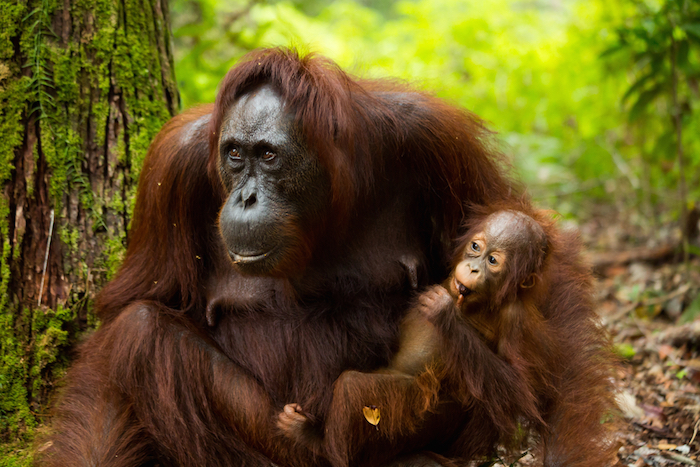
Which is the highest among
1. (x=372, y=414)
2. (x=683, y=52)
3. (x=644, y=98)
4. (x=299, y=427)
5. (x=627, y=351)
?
(x=683, y=52)

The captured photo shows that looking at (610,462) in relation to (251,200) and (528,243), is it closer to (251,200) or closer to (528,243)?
(528,243)

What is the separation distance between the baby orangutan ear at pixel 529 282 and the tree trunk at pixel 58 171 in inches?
88.5

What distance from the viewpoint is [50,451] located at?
3.15 metres

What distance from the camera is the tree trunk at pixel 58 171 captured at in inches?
135

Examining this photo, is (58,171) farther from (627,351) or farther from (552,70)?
(552,70)

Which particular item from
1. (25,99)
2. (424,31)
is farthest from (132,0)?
(424,31)

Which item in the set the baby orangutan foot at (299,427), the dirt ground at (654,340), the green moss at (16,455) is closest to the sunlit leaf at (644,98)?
the dirt ground at (654,340)

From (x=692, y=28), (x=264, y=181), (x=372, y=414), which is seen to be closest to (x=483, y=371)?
(x=372, y=414)

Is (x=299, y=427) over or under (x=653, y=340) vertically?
over

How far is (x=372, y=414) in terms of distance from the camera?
9.44 feet

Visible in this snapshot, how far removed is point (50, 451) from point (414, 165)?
7.40ft

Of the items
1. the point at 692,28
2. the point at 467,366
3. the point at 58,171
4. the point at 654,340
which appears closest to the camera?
the point at 467,366

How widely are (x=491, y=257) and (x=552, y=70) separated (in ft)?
21.5

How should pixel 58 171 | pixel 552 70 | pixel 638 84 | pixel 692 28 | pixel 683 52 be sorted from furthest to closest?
pixel 552 70 → pixel 638 84 → pixel 683 52 → pixel 692 28 → pixel 58 171
